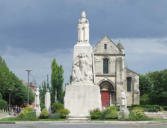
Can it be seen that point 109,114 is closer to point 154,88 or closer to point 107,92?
point 107,92

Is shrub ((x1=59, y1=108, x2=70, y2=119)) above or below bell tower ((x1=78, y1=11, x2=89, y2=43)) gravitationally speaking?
below

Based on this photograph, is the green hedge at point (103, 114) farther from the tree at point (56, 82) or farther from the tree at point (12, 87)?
the tree at point (12, 87)

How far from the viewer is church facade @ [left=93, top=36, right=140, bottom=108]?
64.6 m

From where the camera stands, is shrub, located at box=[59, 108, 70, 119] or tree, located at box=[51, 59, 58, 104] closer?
shrub, located at box=[59, 108, 70, 119]

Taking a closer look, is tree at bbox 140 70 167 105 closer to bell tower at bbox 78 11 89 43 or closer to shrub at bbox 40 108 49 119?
bell tower at bbox 78 11 89 43

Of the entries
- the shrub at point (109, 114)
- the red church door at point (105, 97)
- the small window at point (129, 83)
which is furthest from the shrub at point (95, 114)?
the small window at point (129, 83)

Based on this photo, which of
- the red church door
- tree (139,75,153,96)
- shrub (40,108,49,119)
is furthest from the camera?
tree (139,75,153,96)

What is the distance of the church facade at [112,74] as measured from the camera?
2545 inches

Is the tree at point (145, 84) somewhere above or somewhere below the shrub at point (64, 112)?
above

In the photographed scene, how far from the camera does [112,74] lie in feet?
214

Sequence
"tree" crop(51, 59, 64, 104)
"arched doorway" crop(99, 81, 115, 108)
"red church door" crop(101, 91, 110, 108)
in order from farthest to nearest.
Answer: "tree" crop(51, 59, 64, 104)
"arched doorway" crop(99, 81, 115, 108)
"red church door" crop(101, 91, 110, 108)

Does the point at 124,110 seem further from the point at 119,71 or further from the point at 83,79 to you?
the point at 119,71

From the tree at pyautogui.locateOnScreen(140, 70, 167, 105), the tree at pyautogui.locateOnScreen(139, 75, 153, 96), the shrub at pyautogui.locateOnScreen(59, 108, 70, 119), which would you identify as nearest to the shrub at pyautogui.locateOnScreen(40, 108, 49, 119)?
the shrub at pyautogui.locateOnScreen(59, 108, 70, 119)

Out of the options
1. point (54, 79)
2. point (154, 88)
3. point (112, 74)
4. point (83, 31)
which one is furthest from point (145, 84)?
point (83, 31)
